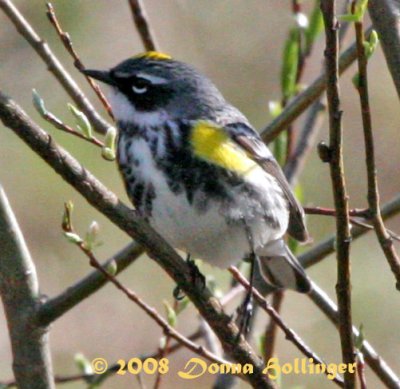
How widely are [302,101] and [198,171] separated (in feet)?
1.39

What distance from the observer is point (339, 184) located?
2396 mm

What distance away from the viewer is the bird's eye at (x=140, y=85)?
3.79 metres

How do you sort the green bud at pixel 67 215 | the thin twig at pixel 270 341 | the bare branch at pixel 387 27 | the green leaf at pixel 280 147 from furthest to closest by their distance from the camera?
the green leaf at pixel 280 147 → the thin twig at pixel 270 341 → the green bud at pixel 67 215 → the bare branch at pixel 387 27

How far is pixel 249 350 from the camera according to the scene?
2838 millimetres

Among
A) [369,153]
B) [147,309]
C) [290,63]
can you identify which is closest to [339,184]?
[369,153]

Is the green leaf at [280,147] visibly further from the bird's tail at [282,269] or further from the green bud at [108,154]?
the green bud at [108,154]

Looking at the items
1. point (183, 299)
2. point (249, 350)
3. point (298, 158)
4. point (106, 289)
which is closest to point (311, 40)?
point (298, 158)

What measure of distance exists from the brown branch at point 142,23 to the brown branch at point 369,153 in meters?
1.47

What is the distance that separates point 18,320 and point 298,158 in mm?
1339

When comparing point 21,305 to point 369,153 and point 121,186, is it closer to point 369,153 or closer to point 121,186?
point 369,153

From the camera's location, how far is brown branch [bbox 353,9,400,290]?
2285 millimetres

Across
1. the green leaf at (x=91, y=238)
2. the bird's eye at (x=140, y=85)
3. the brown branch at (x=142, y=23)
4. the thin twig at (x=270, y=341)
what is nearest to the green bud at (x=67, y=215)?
the green leaf at (x=91, y=238)

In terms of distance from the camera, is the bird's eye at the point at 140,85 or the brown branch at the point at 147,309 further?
the bird's eye at the point at 140,85

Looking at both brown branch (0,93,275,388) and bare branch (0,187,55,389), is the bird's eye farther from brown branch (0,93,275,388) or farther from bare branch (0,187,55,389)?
brown branch (0,93,275,388)
